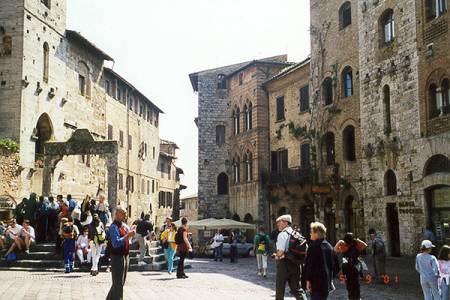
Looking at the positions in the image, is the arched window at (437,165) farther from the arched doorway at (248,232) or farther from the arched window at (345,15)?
the arched doorway at (248,232)

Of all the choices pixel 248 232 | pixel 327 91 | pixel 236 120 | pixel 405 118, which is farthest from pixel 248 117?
pixel 405 118

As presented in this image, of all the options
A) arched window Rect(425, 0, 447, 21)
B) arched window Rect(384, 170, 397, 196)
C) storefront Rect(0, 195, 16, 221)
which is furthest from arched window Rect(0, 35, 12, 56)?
arched window Rect(425, 0, 447, 21)

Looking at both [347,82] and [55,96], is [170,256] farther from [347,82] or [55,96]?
[347,82]

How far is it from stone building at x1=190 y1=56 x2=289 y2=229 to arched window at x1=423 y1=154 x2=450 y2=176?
15.8m

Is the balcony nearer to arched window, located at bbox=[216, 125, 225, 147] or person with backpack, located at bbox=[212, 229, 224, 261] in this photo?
person with backpack, located at bbox=[212, 229, 224, 261]

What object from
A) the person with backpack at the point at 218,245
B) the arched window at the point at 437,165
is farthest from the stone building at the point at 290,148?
the arched window at the point at 437,165

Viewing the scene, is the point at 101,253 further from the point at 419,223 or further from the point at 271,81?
the point at 271,81

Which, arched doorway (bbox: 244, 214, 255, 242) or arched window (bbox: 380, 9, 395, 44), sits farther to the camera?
arched doorway (bbox: 244, 214, 255, 242)

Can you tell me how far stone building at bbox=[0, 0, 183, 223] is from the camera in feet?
78.2

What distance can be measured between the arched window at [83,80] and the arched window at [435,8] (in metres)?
18.9

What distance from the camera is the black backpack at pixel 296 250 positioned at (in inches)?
346

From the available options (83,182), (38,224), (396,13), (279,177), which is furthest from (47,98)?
(396,13)

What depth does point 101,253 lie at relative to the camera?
16.6 metres

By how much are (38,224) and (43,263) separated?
203 cm
